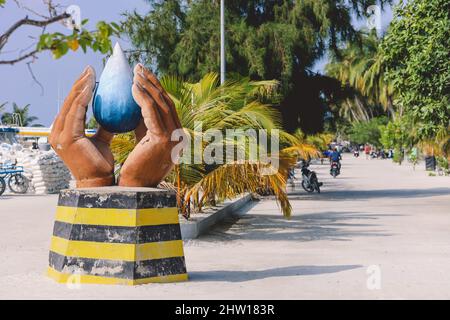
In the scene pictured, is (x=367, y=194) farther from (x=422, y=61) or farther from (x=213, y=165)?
(x=213, y=165)

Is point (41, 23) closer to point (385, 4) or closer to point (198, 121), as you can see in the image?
point (198, 121)

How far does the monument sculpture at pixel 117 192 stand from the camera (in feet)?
27.5

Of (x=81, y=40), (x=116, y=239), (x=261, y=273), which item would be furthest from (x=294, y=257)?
(x=81, y=40)

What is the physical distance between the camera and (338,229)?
1520 cm

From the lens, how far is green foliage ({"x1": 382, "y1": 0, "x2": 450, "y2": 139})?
18.2 meters

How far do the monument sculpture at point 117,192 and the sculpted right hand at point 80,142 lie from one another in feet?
0.04

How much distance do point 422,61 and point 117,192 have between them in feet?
38.1

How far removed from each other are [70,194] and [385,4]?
21.1 metres

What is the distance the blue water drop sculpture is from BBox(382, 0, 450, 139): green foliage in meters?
10.7

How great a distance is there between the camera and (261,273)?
9.53 m

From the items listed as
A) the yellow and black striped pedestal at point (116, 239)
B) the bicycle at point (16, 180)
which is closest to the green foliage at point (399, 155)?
the bicycle at point (16, 180)

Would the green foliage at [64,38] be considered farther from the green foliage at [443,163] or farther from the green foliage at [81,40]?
the green foliage at [443,163]

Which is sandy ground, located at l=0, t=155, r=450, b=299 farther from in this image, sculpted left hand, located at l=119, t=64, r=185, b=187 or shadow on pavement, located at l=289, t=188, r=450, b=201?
shadow on pavement, located at l=289, t=188, r=450, b=201
